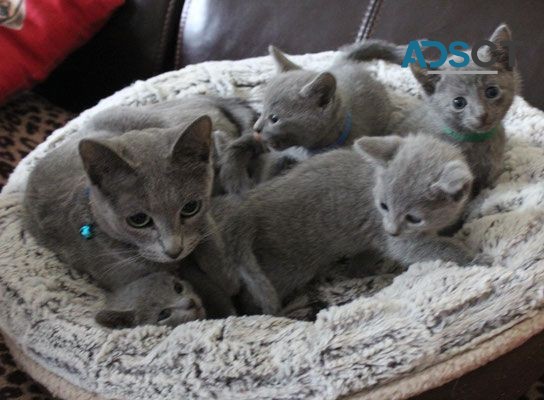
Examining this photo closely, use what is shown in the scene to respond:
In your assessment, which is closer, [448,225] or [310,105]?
[448,225]

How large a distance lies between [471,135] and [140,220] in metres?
0.80

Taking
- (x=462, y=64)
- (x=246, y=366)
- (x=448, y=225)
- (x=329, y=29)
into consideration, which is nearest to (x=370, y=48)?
(x=329, y=29)

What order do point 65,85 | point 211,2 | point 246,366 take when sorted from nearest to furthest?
point 246,366 < point 211,2 < point 65,85

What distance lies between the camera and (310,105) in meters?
1.46

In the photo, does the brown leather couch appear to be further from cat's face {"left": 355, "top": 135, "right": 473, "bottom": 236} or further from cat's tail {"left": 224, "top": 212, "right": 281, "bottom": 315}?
cat's tail {"left": 224, "top": 212, "right": 281, "bottom": 315}

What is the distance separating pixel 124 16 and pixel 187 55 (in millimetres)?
263

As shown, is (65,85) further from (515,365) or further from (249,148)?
(515,365)

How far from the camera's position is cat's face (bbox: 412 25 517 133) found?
1339mm

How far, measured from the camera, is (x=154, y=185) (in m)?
1.10

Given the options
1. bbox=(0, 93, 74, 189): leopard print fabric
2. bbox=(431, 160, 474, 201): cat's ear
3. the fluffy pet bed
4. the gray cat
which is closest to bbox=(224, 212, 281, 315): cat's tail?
the fluffy pet bed

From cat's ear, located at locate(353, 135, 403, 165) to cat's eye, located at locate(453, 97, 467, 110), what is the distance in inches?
8.2

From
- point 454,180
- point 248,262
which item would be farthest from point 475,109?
point 248,262

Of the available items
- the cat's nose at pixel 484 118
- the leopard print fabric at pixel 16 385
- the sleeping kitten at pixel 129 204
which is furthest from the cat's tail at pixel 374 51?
the leopard print fabric at pixel 16 385

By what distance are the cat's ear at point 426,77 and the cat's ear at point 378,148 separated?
0.25 metres
